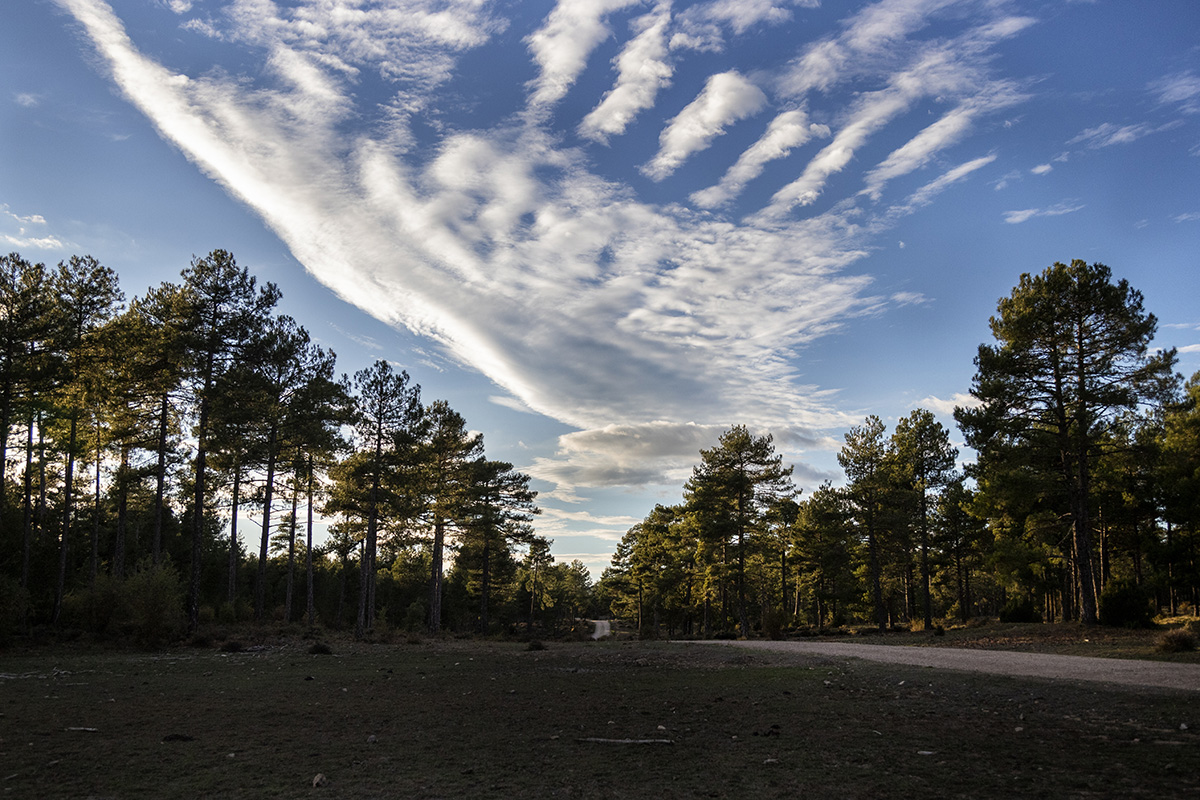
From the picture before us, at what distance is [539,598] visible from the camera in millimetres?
85562

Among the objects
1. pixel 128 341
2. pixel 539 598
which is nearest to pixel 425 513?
pixel 128 341

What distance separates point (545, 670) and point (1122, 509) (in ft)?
130

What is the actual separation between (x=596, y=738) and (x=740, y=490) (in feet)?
106

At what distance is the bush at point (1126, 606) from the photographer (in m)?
20.4

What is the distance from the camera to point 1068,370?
74.7ft

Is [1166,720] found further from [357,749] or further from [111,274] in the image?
[111,274]

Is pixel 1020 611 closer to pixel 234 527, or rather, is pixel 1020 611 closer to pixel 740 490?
pixel 740 490

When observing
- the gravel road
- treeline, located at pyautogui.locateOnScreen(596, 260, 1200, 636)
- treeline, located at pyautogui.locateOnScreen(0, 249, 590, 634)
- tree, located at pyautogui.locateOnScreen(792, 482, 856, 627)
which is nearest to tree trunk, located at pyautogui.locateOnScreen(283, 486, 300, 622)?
treeline, located at pyautogui.locateOnScreen(0, 249, 590, 634)

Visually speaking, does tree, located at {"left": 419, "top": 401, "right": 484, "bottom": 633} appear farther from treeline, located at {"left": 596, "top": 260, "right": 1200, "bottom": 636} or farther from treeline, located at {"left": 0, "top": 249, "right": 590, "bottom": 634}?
treeline, located at {"left": 596, "top": 260, "right": 1200, "bottom": 636}

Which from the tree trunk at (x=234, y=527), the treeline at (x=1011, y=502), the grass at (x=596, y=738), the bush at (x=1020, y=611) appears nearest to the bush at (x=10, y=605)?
the tree trunk at (x=234, y=527)

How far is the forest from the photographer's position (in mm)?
21562

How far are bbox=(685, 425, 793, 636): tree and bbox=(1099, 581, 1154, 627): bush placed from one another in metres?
17.3

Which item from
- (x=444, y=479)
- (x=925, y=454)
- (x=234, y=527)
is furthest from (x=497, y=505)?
(x=925, y=454)

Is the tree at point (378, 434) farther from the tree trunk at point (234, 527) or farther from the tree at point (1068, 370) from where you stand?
the tree at point (1068, 370)
